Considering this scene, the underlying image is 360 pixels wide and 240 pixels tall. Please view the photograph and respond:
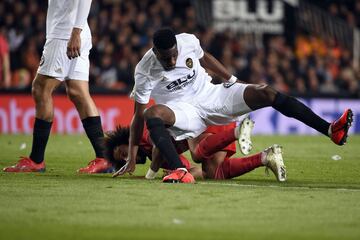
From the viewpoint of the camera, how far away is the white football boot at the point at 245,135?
8.04 meters

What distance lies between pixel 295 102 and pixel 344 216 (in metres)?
2.11

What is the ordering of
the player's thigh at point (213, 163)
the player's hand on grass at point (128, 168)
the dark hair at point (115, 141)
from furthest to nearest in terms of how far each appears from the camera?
the dark hair at point (115, 141)
the player's thigh at point (213, 163)
the player's hand on grass at point (128, 168)

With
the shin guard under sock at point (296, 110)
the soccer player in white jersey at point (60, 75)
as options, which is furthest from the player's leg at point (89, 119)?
the shin guard under sock at point (296, 110)

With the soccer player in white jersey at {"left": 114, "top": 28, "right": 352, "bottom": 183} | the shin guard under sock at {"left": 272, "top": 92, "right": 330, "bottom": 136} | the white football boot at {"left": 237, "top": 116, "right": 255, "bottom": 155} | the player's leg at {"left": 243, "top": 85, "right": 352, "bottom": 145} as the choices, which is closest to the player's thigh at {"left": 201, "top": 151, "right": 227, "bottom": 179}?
the soccer player in white jersey at {"left": 114, "top": 28, "right": 352, "bottom": 183}

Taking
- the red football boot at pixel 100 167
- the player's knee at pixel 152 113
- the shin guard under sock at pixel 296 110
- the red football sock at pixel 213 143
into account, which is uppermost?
the shin guard under sock at pixel 296 110

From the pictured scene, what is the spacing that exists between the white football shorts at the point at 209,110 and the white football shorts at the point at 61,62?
1285mm

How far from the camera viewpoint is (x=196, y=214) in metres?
6.20

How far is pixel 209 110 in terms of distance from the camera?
344 inches

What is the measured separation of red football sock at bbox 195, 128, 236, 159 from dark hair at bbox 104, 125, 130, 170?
0.85m

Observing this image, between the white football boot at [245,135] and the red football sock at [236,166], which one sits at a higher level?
the white football boot at [245,135]

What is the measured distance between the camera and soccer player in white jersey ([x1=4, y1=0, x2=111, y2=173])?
9.26 metres

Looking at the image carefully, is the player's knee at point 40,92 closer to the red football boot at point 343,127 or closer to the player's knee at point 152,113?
the player's knee at point 152,113

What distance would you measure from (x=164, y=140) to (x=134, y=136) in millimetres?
652

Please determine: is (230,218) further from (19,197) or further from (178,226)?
(19,197)
